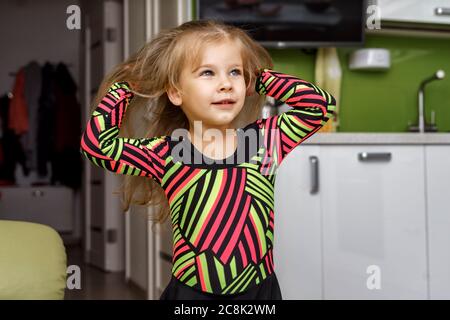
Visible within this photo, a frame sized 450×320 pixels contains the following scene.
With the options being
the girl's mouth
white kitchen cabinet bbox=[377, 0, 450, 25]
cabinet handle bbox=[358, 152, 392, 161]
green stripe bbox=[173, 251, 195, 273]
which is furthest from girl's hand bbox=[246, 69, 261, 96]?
white kitchen cabinet bbox=[377, 0, 450, 25]

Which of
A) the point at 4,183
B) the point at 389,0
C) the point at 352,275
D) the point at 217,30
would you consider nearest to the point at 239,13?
the point at 389,0

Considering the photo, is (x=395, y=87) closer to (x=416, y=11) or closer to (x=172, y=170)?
(x=416, y=11)

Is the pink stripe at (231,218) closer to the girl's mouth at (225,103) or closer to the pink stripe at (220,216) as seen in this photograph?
the pink stripe at (220,216)

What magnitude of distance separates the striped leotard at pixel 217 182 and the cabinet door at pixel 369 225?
1.20 meters

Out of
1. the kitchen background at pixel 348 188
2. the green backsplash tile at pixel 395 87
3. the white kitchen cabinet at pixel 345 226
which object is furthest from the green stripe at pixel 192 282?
the green backsplash tile at pixel 395 87

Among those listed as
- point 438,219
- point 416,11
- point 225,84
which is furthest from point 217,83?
point 416,11

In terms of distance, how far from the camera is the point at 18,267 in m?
0.99

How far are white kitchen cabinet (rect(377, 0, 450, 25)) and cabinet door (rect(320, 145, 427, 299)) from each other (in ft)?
2.53

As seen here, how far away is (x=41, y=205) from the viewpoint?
17.5ft

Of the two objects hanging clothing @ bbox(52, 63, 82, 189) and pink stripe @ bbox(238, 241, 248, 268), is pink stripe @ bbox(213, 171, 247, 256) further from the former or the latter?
hanging clothing @ bbox(52, 63, 82, 189)

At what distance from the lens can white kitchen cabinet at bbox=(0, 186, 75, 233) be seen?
16.8ft

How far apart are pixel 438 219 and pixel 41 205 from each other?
405 centimetres
